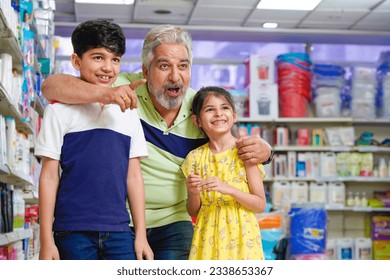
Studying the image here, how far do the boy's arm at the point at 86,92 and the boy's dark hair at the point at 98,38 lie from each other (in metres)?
0.10

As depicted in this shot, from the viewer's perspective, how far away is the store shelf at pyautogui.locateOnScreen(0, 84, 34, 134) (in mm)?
3356

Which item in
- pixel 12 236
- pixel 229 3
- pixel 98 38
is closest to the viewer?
pixel 98 38

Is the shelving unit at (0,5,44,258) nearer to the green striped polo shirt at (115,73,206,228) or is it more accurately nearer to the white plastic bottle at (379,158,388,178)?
the green striped polo shirt at (115,73,206,228)

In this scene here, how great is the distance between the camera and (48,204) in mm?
1865

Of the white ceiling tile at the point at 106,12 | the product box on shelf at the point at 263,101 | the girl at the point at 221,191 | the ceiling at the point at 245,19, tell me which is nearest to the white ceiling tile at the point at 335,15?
the ceiling at the point at 245,19

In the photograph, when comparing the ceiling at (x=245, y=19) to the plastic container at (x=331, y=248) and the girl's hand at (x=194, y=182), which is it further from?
the girl's hand at (x=194, y=182)

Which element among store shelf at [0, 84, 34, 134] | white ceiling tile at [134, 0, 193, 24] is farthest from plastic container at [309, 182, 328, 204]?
store shelf at [0, 84, 34, 134]

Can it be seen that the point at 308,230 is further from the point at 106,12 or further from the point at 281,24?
the point at 106,12

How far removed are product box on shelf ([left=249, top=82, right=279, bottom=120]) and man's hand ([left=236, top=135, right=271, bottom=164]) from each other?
6.04 metres

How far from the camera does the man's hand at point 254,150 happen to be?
2.22 m

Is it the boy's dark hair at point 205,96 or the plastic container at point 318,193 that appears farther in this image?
the plastic container at point 318,193

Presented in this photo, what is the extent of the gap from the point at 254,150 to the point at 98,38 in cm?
64

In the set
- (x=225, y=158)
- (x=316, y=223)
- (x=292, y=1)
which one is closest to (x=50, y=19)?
(x=292, y=1)

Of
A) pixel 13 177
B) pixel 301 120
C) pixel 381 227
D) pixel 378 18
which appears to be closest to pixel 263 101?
pixel 301 120
